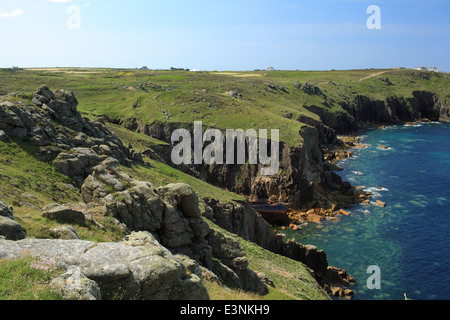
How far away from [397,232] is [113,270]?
186 feet

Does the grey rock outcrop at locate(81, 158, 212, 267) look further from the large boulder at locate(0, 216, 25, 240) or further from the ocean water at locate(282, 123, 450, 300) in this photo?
the ocean water at locate(282, 123, 450, 300)

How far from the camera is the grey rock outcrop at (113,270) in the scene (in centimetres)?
1249

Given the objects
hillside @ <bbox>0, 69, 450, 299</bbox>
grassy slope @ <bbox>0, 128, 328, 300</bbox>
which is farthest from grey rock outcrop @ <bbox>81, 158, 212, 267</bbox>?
grassy slope @ <bbox>0, 128, 328, 300</bbox>

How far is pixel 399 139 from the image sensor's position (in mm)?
133000

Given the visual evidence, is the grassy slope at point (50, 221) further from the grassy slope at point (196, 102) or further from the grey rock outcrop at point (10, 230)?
the grassy slope at point (196, 102)

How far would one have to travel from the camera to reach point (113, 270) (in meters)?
13.1

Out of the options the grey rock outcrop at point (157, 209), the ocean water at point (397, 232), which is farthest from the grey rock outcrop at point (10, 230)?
the ocean water at point (397, 232)

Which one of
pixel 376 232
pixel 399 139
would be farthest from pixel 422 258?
pixel 399 139

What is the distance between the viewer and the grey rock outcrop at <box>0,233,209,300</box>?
492 inches

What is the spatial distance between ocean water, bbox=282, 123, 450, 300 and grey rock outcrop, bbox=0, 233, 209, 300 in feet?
116

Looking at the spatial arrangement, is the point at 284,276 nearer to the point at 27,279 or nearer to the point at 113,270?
the point at 113,270

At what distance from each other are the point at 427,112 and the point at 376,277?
539ft

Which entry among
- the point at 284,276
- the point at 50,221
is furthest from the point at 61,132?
the point at 284,276
